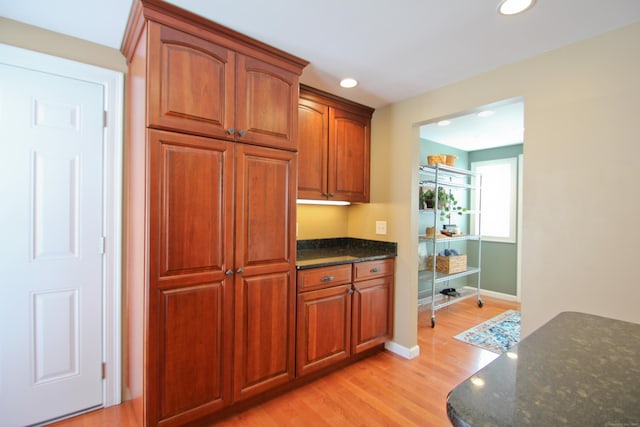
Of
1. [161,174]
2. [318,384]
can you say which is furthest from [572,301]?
[161,174]

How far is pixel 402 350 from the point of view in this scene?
9.11 ft

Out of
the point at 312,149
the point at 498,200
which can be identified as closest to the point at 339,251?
the point at 312,149

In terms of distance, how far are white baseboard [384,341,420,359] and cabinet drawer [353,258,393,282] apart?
2.21ft

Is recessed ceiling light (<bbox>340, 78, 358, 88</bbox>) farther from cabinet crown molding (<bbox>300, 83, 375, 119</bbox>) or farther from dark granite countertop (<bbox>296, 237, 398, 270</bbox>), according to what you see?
dark granite countertop (<bbox>296, 237, 398, 270</bbox>)

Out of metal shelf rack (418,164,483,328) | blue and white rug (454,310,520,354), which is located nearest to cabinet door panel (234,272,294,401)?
blue and white rug (454,310,520,354)

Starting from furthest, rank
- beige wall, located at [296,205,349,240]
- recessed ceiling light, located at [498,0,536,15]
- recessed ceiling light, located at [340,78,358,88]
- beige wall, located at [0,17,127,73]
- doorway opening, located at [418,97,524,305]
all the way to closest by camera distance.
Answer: doorway opening, located at [418,97,524,305], beige wall, located at [296,205,349,240], recessed ceiling light, located at [340,78,358,88], beige wall, located at [0,17,127,73], recessed ceiling light, located at [498,0,536,15]

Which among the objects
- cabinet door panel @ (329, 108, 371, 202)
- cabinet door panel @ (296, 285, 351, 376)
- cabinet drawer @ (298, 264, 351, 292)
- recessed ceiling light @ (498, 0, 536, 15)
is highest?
recessed ceiling light @ (498, 0, 536, 15)

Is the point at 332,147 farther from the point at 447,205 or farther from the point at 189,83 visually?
the point at 447,205

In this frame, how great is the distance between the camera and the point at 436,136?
13.8 ft

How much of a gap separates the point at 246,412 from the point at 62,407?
3.60 ft

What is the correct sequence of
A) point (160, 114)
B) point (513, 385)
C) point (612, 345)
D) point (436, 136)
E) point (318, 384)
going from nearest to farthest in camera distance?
point (513, 385)
point (612, 345)
point (160, 114)
point (318, 384)
point (436, 136)

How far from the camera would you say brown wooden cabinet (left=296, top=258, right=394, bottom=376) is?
221 centimetres

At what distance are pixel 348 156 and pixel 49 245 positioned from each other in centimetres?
223

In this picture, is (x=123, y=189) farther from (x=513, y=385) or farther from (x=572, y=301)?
(x=572, y=301)
